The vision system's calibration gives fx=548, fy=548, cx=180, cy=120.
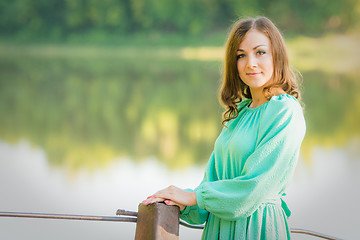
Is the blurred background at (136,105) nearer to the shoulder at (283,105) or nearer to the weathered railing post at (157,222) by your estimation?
the shoulder at (283,105)

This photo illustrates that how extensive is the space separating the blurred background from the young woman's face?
0.63 feet

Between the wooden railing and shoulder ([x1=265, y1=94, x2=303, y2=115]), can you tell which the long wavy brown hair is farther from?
the wooden railing

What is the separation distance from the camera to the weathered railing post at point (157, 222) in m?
0.72

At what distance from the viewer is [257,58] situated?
0.84m

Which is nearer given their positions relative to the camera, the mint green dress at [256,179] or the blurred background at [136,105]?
the mint green dress at [256,179]

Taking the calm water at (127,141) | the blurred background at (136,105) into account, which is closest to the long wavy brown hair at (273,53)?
the blurred background at (136,105)

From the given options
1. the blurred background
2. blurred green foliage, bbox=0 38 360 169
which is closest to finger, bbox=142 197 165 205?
the blurred background

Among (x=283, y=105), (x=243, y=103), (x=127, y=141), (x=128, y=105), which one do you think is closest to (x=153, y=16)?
(x=128, y=105)

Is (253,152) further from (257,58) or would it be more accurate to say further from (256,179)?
(257,58)

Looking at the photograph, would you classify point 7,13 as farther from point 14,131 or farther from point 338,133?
point 338,133

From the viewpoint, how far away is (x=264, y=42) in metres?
0.84

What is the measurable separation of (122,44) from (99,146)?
6636 mm

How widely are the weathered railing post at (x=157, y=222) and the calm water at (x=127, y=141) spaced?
3.33 metres

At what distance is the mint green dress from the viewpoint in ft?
2.51
